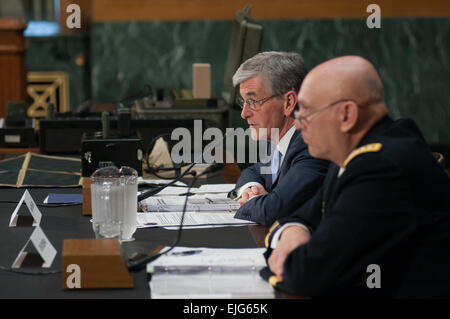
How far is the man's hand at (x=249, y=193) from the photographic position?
252 cm

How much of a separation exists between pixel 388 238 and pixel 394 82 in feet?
15.4

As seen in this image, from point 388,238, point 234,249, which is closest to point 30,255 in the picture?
point 234,249

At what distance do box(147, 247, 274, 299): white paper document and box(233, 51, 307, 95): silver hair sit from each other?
806 millimetres

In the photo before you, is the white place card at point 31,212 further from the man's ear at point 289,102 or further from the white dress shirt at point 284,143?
the man's ear at point 289,102

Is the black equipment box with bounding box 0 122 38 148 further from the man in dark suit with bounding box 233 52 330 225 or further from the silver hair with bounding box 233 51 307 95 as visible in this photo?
the silver hair with bounding box 233 51 307 95

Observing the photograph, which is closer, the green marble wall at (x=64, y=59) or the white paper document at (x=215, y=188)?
the white paper document at (x=215, y=188)

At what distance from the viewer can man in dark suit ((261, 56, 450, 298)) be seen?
60.9 inches

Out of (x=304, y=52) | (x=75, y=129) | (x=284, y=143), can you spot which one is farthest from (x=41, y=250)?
(x=304, y=52)

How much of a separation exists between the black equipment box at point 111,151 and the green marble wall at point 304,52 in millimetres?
2686

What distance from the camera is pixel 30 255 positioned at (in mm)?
1966

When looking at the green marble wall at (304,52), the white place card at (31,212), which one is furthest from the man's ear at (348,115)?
the green marble wall at (304,52)

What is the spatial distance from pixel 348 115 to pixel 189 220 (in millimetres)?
836

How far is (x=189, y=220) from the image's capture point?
2350 mm

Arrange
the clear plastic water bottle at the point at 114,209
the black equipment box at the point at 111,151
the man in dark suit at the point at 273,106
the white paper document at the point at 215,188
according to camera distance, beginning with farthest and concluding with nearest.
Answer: the black equipment box at the point at 111,151 → the white paper document at the point at 215,188 → the man in dark suit at the point at 273,106 → the clear plastic water bottle at the point at 114,209
